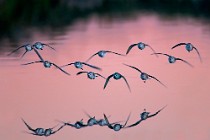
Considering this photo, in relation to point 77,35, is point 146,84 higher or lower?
lower

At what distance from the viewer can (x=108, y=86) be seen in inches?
44.1

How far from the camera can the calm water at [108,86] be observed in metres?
1.11

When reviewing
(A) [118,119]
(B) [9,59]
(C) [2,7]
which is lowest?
(A) [118,119]

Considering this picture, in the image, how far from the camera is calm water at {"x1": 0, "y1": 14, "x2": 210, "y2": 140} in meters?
1.11

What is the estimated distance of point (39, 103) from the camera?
1.12m

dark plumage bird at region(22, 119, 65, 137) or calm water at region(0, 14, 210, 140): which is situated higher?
calm water at region(0, 14, 210, 140)

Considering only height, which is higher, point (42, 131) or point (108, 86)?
point (108, 86)

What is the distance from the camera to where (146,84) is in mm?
1127

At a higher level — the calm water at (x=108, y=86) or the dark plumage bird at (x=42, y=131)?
the calm water at (x=108, y=86)

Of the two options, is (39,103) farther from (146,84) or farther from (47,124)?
(146,84)

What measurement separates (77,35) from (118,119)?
292 millimetres

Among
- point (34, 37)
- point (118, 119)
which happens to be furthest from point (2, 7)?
point (118, 119)

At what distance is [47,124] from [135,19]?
0.43m

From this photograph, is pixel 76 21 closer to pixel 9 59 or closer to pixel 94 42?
pixel 94 42
